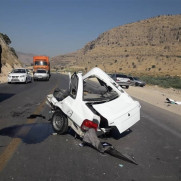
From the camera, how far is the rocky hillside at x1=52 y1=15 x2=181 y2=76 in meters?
95.4

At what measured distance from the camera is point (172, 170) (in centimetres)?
509

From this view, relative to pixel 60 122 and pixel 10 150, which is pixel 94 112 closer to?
pixel 60 122

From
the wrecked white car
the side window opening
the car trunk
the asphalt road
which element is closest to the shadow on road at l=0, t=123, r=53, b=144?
the asphalt road

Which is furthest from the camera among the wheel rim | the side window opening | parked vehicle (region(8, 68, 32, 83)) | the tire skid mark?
parked vehicle (region(8, 68, 32, 83))

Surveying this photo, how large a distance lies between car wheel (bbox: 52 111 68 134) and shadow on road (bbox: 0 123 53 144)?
0.24 metres

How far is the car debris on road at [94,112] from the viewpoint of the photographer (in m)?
6.05

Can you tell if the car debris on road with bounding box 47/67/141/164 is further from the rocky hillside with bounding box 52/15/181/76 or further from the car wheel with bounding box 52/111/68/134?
the rocky hillside with bounding box 52/15/181/76

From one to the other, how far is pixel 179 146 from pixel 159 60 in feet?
308

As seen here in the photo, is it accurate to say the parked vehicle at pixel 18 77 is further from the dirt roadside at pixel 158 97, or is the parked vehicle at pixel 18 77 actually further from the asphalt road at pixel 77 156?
the asphalt road at pixel 77 156

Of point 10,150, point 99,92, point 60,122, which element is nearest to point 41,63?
point 99,92

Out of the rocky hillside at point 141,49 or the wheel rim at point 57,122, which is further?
the rocky hillside at point 141,49

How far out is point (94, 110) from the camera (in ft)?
21.2

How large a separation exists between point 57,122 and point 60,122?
0.51 feet

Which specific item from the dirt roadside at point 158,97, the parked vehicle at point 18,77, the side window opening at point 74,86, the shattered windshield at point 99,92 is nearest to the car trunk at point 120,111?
the shattered windshield at point 99,92
